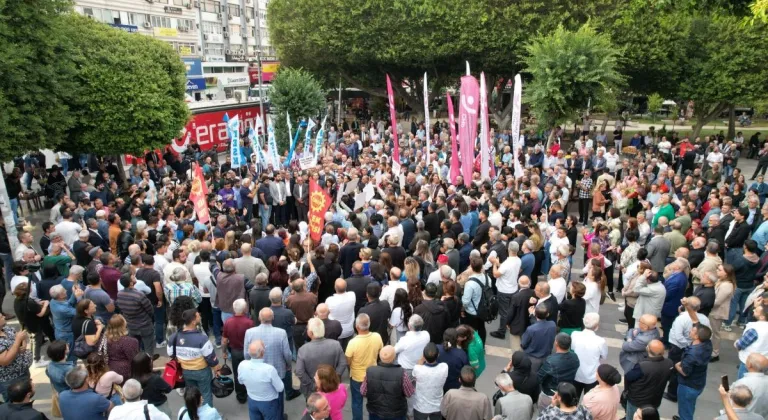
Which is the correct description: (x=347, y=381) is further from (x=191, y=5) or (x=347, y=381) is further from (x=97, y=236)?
(x=191, y=5)

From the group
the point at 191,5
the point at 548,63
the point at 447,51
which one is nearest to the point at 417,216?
the point at 548,63

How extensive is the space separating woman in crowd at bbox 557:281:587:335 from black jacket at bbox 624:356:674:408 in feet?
3.66

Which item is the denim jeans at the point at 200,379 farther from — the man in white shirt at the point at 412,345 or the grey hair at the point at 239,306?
the man in white shirt at the point at 412,345

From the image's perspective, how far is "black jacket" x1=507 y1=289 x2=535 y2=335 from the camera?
7348 millimetres

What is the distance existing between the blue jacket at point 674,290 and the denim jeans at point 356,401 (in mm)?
4575

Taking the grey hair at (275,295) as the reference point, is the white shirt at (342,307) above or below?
below

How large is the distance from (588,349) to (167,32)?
5483 cm

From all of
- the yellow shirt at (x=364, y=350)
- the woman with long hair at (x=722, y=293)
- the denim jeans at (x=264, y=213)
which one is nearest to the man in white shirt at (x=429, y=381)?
the yellow shirt at (x=364, y=350)

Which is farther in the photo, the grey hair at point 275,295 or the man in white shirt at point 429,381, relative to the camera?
the grey hair at point 275,295

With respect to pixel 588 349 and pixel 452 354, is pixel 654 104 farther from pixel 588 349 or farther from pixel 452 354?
pixel 452 354

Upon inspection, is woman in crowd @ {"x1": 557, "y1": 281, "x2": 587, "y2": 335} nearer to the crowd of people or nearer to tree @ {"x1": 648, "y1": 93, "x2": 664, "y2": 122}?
the crowd of people

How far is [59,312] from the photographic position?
7.42m

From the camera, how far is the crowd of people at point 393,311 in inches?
220

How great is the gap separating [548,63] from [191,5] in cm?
4661
